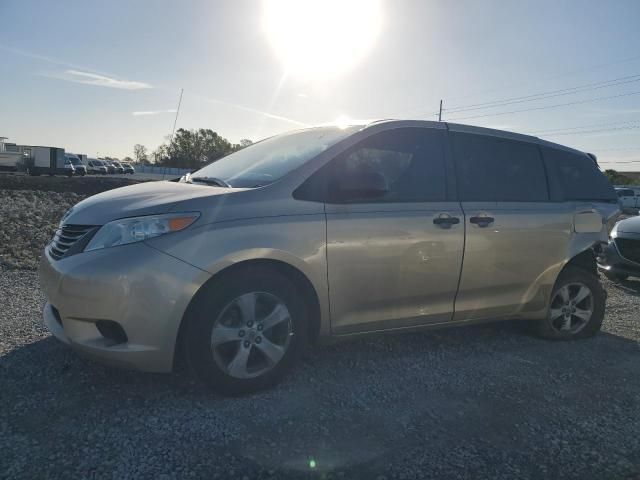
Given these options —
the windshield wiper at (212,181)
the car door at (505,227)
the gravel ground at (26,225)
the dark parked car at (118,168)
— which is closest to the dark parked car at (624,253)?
the car door at (505,227)

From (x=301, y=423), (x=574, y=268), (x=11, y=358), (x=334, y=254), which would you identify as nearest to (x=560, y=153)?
(x=574, y=268)

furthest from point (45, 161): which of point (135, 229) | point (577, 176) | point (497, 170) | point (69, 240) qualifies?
point (577, 176)

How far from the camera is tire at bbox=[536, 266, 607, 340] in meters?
4.39

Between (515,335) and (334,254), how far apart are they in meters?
2.48

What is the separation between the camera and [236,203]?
2.90 meters

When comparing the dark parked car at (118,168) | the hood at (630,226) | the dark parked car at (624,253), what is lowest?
the dark parked car at (624,253)

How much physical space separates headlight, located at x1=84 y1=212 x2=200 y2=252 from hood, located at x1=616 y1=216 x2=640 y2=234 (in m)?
6.59

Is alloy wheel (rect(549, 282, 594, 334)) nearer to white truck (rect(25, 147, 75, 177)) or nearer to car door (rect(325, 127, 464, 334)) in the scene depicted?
car door (rect(325, 127, 464, 334))

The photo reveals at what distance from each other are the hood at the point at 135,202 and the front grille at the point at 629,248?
616cm

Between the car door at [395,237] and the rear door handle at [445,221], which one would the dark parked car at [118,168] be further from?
the rear door handle at [445,221]

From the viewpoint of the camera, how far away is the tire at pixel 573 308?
4387mm

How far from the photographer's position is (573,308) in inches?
176

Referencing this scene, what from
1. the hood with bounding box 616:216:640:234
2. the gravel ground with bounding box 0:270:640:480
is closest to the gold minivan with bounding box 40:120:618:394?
the gravel ground with bounding box 0:270:640:480

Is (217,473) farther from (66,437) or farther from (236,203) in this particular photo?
(236,203)
